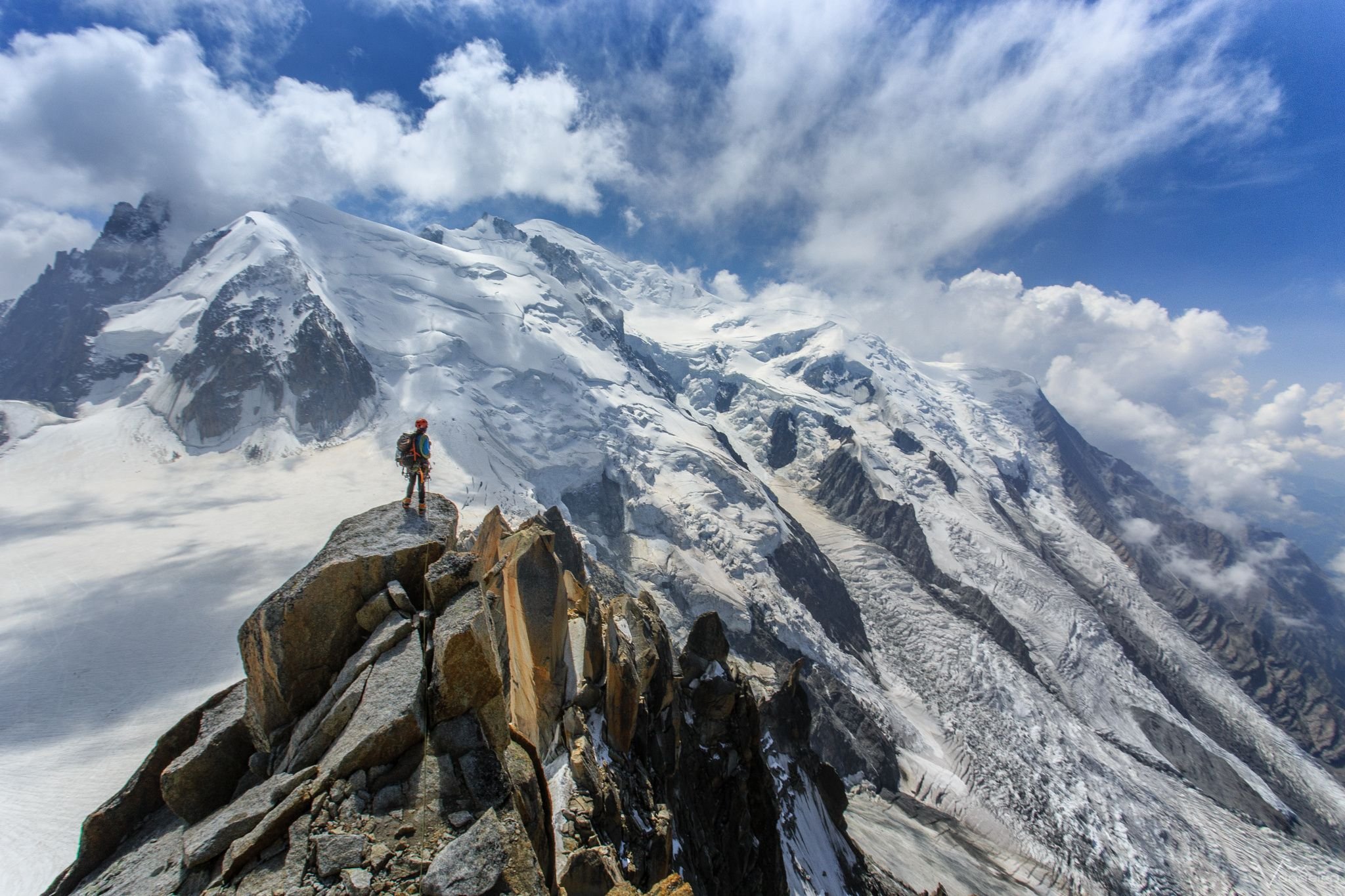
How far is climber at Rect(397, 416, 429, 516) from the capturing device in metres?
10.9

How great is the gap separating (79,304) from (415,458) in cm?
18476

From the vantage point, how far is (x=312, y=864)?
5703 millimetres

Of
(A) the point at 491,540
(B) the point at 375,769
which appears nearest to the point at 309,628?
(B) the point at 375,769

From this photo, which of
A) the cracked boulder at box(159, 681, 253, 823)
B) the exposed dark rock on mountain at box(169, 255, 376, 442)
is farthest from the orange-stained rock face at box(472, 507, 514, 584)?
the exposed dark rock on mountain at box(169, 255, 376, 442)

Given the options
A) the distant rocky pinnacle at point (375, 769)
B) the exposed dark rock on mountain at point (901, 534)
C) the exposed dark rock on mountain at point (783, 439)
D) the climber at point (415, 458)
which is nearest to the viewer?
the distant rocky pinnacle at point (375, 769)

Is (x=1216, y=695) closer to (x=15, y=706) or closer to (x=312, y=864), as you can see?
(x=312, y=864)

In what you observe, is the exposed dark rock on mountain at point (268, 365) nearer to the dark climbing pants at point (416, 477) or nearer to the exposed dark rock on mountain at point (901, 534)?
the dark climbing pants at point (416, 477)

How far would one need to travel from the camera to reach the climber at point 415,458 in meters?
10.9

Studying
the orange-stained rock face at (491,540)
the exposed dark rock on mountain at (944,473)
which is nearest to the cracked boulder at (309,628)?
the orange-stained rock face at (491,540)

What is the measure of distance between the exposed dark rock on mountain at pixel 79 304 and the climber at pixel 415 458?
5208 inches

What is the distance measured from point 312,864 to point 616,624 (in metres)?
15.8

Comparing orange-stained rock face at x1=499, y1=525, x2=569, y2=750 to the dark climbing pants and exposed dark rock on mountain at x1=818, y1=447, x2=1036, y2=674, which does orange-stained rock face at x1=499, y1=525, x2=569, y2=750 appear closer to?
the dark climbing pants

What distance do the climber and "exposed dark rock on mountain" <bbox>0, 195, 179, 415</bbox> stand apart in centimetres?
13229

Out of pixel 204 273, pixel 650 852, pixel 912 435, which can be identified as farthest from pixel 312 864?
pixel 912 435
